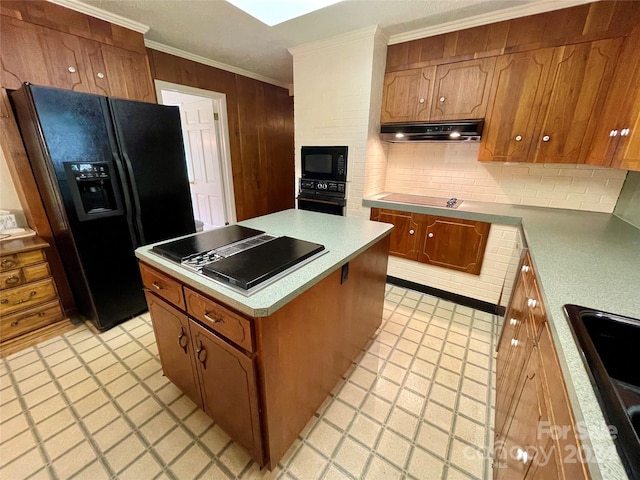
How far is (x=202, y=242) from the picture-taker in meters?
1.37

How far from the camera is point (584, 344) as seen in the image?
684mm

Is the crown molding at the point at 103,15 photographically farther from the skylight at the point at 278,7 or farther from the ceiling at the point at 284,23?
the skylight at the point at 278,7

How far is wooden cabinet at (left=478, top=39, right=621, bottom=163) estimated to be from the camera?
1898 mm

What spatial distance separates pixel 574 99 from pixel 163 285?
305cm

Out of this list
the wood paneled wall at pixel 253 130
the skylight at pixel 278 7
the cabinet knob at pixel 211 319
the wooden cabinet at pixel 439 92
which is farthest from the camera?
the wood paneled wall at pixel 253 130

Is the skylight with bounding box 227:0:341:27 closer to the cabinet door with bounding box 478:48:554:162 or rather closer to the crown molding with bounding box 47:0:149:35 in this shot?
the crown molding with bounding box 47:0:149:35

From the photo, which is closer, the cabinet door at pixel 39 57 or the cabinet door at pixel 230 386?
the cabinet door at pixel 230 386

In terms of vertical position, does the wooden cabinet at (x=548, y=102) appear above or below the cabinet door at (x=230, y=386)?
above

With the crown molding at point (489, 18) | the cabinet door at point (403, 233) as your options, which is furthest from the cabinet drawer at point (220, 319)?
the crown molding at point (489, 18)

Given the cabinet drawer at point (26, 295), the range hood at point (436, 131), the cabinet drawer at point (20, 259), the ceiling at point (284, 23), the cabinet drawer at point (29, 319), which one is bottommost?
the cabinet drawer at point (29, 319)

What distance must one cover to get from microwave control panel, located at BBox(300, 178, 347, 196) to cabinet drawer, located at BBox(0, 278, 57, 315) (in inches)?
96.0

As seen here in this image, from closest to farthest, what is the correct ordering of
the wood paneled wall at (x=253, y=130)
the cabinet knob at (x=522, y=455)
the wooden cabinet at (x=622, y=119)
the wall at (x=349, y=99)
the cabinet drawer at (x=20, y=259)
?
the cabinet knob at (x=522, y=455)
the wooden cabinet at (x=622, y=119)
the cabinet drawer at (x=20, y=259)
the wall at (x=349, y=99)
the wood paneled wall at (x=253, y=130)

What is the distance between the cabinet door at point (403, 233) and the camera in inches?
102

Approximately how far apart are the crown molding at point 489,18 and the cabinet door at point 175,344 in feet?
9.76
